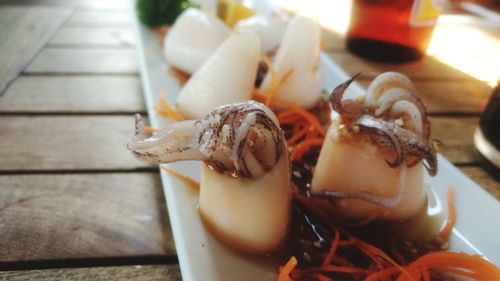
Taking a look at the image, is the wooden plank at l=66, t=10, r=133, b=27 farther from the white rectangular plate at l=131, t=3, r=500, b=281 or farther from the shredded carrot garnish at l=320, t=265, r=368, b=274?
the shredded carrot garnish at l=320, t=265, r=368, b=274

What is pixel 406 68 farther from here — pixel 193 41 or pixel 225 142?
pixel 225 142

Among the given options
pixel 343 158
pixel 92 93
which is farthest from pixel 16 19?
pixel 343 158

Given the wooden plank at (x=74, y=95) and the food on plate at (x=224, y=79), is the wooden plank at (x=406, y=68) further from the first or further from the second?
the wooden plank at (x=74, y=95)

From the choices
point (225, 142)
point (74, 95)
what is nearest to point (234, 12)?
point (74, 95)

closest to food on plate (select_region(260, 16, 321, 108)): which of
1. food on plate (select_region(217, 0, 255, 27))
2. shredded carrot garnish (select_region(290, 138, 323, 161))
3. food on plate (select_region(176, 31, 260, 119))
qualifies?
food on plate (select_region(176, 31, 260, 119))

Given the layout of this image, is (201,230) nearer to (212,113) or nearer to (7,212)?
(212,113)

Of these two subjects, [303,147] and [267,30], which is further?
[267,30]
